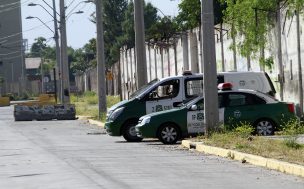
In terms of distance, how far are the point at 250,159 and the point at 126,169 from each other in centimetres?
279

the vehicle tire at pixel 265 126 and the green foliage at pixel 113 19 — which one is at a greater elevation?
the green foliage at pixel 113 19

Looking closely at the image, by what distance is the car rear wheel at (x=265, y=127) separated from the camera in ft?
79.6

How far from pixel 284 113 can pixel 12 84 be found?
118 meters

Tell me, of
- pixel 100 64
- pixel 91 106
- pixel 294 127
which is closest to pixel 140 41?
pixel 100 64

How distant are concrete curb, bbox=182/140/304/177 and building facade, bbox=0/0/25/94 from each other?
10549 centimetres

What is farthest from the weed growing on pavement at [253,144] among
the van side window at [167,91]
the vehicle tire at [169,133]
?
the van side window at [167,91]

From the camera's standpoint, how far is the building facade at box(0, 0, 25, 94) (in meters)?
131

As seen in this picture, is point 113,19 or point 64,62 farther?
point 113,19

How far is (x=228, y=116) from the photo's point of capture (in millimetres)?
24344

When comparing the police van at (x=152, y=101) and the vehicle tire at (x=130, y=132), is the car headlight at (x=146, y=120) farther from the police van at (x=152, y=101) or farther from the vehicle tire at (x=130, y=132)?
the vehicle tire at (x=130, y=132)

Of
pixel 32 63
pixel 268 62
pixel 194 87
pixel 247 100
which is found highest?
pixel 32 63

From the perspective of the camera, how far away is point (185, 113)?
24.1 metres

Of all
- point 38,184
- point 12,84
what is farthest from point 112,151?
point 12,84

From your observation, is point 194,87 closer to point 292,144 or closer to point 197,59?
point 292,144
